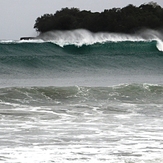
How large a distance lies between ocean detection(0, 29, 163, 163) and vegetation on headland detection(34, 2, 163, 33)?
10.7 m

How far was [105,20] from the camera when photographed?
158 feet

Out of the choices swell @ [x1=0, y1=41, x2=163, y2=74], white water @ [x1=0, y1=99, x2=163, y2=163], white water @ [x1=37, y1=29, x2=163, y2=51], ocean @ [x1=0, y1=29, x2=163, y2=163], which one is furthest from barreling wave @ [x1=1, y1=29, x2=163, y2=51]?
white water @ [x1=0, y1=99, x2=163, y2=163]

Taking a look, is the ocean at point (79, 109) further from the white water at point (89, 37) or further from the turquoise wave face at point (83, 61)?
the white water at point (89, 37)

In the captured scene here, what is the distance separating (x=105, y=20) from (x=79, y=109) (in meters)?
33.8

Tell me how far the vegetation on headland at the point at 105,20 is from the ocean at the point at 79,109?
10.7 metres

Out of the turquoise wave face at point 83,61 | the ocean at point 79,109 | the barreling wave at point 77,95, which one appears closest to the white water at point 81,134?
the ocean at point 79,109

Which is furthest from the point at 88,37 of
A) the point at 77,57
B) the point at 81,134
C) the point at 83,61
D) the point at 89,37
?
the point at 81,134

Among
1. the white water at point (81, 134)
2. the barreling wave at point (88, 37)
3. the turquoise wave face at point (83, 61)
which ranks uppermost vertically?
the barreling wave at point (88, 37)

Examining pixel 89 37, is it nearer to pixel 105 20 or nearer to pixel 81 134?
pixel 105 20

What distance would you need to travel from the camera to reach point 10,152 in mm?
9219

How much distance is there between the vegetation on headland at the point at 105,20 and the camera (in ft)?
153

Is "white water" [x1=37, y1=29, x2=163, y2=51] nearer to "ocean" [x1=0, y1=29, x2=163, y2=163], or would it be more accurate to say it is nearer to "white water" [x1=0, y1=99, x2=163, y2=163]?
"ocean" [x1=0, y1=29, x2=163, y2=163]

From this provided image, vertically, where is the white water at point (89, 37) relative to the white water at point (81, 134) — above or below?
above

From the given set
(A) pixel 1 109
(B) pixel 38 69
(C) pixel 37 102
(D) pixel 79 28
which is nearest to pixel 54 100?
(C) pixel 37 102
